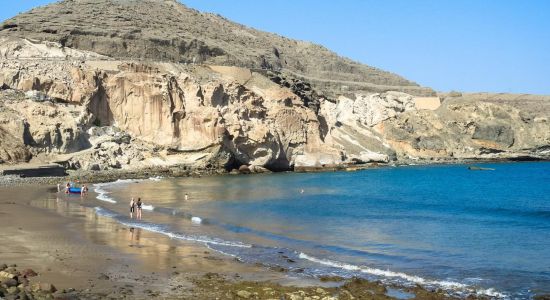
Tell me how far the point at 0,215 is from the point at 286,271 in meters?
15.0

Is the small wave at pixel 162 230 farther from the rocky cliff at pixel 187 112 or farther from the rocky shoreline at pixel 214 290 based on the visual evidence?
the rocky cliff at pixel 187 112

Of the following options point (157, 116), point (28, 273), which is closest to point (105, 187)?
point (157, 116)

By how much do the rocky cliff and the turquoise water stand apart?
9.28m

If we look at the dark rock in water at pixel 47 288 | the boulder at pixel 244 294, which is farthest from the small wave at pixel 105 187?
the boulder at pixel 244 294

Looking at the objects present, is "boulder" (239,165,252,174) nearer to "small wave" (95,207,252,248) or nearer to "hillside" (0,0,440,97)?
"hillside" (0,0,440,97)

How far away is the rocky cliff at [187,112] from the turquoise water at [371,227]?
928 cm

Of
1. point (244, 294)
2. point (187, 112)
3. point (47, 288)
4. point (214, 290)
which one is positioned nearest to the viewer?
point (47, 288)

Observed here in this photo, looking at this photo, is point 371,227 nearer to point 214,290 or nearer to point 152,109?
point 214,290

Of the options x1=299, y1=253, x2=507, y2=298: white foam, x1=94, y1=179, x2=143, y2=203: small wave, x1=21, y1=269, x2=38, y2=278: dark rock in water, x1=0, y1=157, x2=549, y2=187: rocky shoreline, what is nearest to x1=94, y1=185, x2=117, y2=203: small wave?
x1=94, y1=179, x2=143, y2=203: small wave

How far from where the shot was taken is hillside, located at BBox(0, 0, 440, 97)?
7331 centimetres

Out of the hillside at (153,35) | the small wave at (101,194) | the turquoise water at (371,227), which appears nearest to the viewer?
the turquoise water at (371,227)

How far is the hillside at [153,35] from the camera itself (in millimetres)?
73312

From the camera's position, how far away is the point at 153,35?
80938 millimetres

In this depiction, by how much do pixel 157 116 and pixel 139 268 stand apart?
1870 inches
